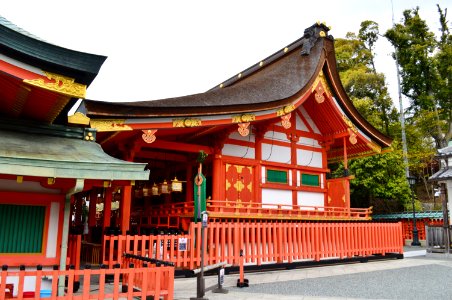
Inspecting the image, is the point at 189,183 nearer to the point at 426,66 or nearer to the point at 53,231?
the point at 53,231

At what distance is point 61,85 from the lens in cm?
654

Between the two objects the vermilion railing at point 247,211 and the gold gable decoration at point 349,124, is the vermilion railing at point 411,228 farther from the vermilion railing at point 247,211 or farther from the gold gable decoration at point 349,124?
the gold gable decoration at point 349,124

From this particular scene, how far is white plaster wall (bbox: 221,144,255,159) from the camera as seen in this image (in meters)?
15.3

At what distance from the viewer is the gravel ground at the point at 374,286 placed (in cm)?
872

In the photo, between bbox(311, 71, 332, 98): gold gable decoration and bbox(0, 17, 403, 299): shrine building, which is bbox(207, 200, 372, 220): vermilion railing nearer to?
bbox(0, 17, 403, 299): shrine building

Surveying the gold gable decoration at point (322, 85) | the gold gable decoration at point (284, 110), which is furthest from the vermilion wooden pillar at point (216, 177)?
the gold gable decoration at point (322, 85)

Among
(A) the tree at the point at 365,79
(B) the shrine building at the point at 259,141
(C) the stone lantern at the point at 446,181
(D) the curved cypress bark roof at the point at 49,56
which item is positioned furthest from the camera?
(A) the tree at the point at 365,79

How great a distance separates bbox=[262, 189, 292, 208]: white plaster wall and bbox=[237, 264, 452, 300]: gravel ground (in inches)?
194

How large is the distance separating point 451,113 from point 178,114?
1204 inches

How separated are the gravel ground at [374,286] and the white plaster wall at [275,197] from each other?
16.2 feet

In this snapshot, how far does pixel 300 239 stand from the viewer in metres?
13.4

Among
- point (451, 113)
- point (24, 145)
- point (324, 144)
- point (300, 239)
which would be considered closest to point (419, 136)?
point (451, 113)

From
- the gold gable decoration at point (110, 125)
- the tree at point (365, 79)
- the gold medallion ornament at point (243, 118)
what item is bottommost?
the gold gable decoration at point (110, 125)

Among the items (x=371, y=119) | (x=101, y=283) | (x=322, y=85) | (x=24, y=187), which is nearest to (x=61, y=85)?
(x=24, y=187)
